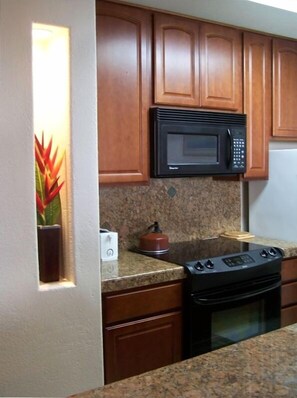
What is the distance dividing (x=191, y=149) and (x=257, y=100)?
0.70 meters

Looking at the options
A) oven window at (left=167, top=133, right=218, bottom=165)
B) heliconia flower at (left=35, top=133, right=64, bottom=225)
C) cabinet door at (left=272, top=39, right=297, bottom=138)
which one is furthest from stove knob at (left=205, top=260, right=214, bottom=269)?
cabinet door at (left=272, top=39, right=297, bottom=138)

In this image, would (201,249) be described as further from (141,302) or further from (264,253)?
(141,302)

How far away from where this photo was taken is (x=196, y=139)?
2.68 meters

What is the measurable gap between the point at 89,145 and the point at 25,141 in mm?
284

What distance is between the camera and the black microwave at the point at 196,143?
2.52 meters

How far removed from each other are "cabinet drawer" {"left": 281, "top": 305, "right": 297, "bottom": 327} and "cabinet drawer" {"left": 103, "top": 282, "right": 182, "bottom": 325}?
861mm

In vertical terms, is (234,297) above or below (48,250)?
below

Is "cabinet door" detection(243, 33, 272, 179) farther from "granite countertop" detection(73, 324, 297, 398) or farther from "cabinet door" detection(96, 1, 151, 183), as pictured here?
"granite countertop" detection(73, 324, 297, 398)

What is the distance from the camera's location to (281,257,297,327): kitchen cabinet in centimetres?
278

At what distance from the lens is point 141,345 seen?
7.11 ft

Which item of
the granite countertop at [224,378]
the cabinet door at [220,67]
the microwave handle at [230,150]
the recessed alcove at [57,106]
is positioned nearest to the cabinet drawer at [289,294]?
the microwave handle at [230,150]

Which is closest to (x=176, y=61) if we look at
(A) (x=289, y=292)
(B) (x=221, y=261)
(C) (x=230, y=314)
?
(B) (x=221, y=261)

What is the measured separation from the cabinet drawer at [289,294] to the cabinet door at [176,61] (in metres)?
1.29

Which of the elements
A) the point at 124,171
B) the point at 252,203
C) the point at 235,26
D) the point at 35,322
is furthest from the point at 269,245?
the point at 35,322
